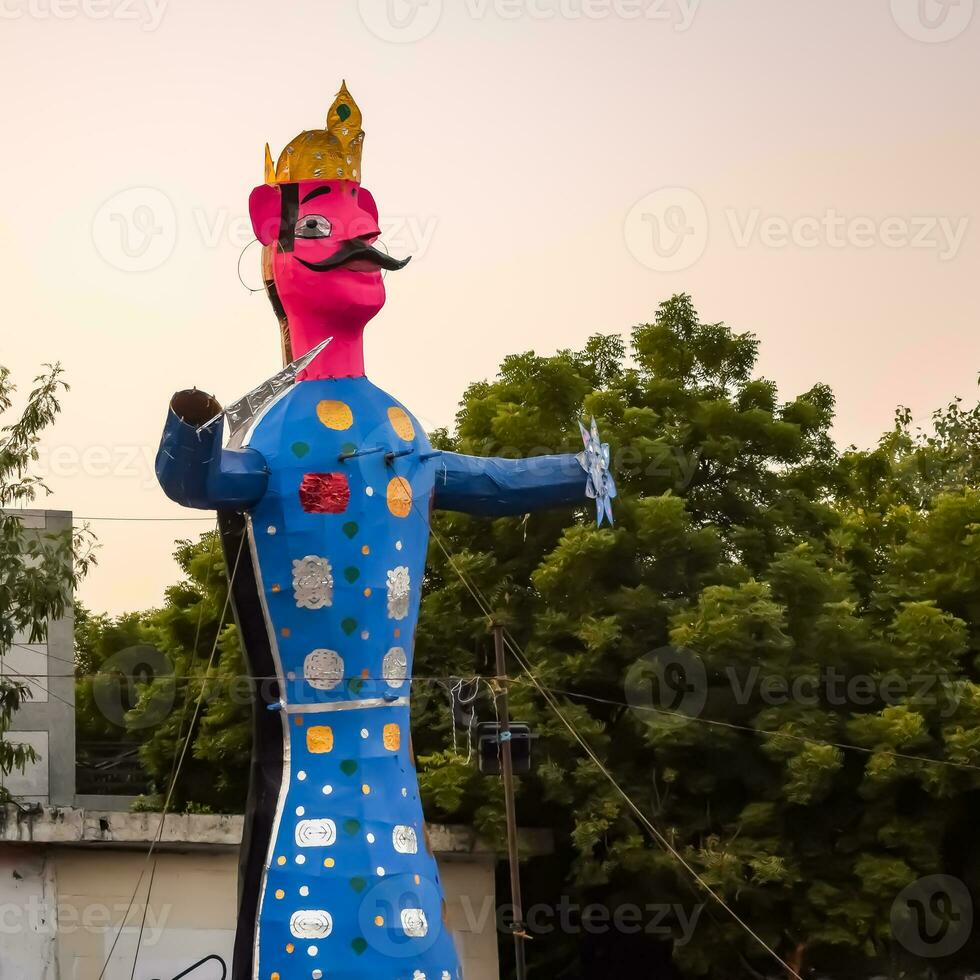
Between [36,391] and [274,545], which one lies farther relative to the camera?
[36,391]

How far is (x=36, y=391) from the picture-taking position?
50.7 feet

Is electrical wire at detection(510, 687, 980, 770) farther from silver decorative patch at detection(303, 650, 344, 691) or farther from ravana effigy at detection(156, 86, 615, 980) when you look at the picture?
silver decorative patch at detection(303, 650, 344, 691)

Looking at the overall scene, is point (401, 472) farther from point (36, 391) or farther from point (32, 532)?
point (32, 532)

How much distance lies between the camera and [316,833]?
11234mm

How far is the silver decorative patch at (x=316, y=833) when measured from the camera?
1122 centimetres

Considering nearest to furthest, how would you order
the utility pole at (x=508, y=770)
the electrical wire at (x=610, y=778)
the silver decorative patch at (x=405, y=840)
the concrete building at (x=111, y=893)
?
the silver decorative patch at (x=405, y=840), the utility pole at (x=508, y=770), the electrical wire at (x=610, y=778), the concrete building at (x=111, y=893)

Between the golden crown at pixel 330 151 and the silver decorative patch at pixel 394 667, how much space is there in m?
2.97

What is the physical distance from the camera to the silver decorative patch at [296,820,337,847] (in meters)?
11.2

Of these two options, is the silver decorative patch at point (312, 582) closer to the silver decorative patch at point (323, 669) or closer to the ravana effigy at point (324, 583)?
the ravana effigy at point (324, 583)

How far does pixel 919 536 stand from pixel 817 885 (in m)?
4.12

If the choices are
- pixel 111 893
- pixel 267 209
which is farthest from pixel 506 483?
pixel 111 893

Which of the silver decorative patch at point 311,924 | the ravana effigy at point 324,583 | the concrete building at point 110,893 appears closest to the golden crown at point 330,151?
the ravana effigy at point 324,583

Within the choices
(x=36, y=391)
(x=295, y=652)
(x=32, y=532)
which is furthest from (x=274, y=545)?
(x=32, y=532)

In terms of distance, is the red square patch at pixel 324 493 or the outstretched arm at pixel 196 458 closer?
the outstretched arm at pixel 196 458
